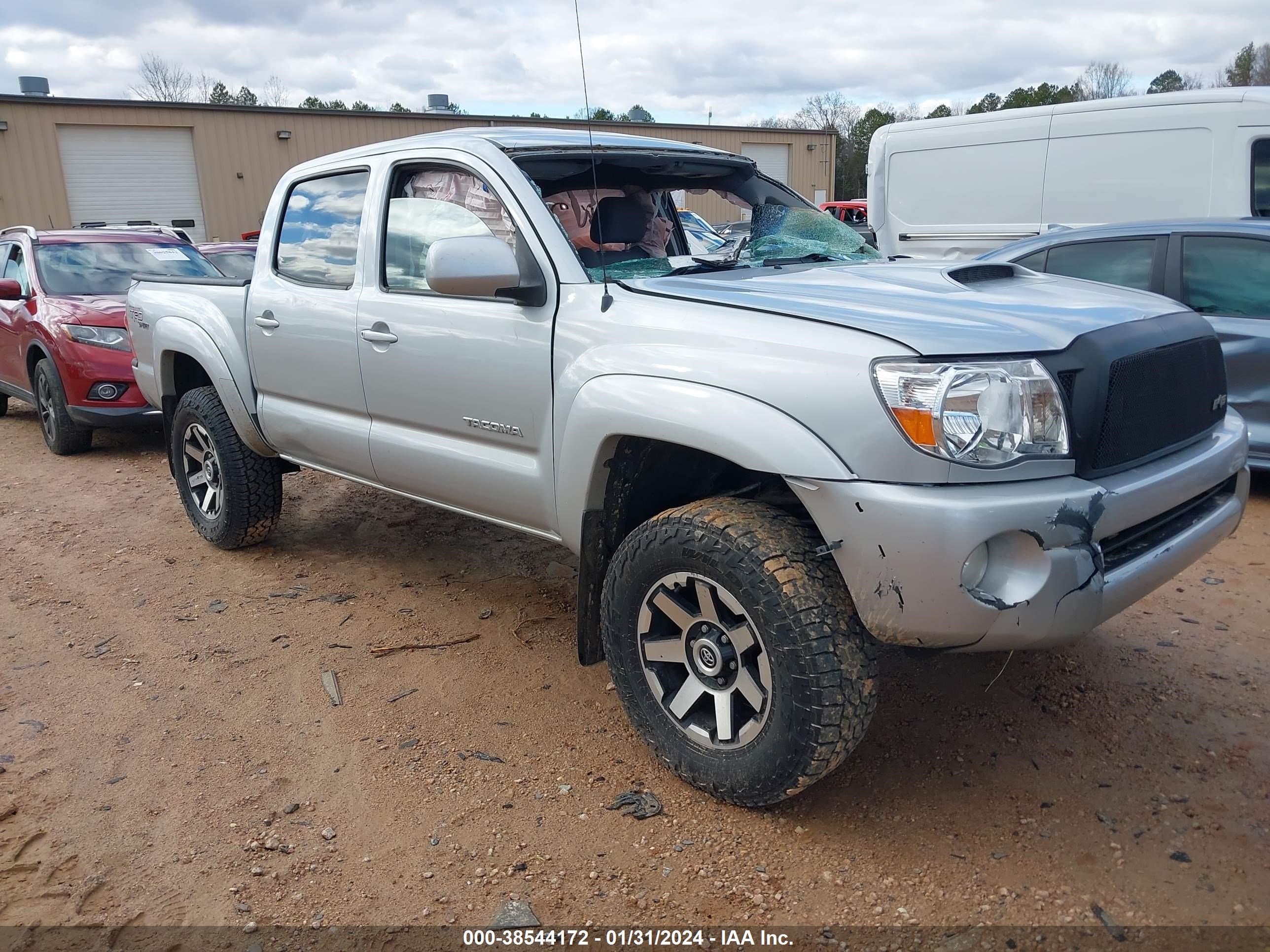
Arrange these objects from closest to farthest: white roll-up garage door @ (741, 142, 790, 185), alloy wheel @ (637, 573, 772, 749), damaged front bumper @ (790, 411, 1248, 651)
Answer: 1. damaged front bumper @ (790, 411, 1248, 651)
2. alloy wheel @ (637, 573, 772, 749)
3. white roll-up garage door @ (741, 142, 790, 185)

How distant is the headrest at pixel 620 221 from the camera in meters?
3.71

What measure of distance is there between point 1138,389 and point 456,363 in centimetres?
212

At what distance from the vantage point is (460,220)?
3551 millimetres

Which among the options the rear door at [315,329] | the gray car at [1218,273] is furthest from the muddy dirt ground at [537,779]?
the gray car at [1218,273]

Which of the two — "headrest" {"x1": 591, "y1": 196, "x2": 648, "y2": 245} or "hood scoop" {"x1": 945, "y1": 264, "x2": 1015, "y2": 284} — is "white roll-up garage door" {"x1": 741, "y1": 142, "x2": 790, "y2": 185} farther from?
"hood scoop" {"x1": 945, "y1": 264, "x2": 1015, "y2": 284}

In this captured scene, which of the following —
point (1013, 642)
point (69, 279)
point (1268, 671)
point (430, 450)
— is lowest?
point (1268, 671)

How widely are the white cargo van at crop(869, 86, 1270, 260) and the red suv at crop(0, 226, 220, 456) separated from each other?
20.9 ft

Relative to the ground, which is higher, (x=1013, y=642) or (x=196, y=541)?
(x=1013, y=642)

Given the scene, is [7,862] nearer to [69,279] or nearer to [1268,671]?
[1268,671]

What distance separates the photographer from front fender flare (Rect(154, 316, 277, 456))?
4594mm

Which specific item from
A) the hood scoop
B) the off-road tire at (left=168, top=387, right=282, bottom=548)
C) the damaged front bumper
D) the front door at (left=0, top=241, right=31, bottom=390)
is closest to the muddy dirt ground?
the off-road tire at (left=168, top=387, right=282, bottom=548)

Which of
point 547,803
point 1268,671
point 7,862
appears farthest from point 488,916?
point 1268,671

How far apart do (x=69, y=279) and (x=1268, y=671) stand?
875 cm

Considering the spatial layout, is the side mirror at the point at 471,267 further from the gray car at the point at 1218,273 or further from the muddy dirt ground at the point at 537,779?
the gray car at the point at 1218,273
